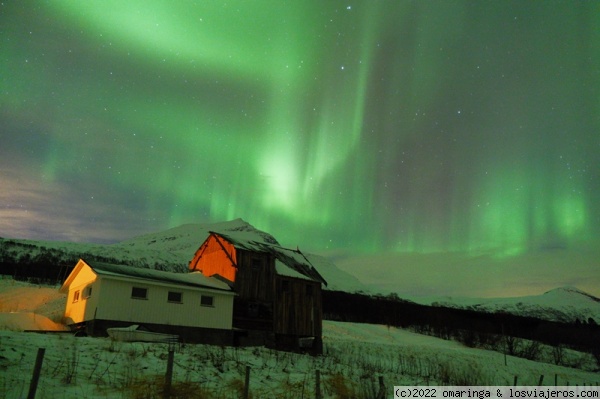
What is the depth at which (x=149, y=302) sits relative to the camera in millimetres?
28062

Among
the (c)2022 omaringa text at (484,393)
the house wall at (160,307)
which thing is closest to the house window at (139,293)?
the house wall at (160,307)

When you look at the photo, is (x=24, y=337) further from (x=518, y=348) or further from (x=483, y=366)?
(x=518, y=348)

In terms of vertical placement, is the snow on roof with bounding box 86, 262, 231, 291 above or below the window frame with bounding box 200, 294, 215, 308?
above

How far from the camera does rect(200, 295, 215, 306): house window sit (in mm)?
30781

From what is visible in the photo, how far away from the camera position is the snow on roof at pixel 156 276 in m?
27.5

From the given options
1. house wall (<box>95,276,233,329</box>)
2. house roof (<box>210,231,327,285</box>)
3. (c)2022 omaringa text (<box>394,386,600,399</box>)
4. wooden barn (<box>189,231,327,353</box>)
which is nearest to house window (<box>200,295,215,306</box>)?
house wall (<box>95,276,233,329</box>)

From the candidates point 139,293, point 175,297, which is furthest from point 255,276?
point 139,293

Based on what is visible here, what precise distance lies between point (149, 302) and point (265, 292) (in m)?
9.32

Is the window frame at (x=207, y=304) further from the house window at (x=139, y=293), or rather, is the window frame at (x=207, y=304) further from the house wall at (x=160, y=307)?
the house window at (x=139, y=293)

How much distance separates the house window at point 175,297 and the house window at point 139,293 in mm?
1525

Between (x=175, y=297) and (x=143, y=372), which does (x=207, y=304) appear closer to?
(x=175, y=297)

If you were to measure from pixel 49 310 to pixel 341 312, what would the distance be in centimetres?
6266

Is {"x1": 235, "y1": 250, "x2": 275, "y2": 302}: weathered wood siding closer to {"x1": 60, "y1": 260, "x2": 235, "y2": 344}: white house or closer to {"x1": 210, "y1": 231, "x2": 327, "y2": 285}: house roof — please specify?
{"x1": 210, "y1": 231, "x2": 327, "y2": 285}: house roof

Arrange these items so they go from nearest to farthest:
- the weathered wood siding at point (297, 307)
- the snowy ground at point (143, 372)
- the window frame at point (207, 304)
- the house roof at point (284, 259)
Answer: the snowy ground at point (143, 372), the window frame at point (207, 304), the weathered wood siding at point (297, 307), the house roof at point (284, 259)
